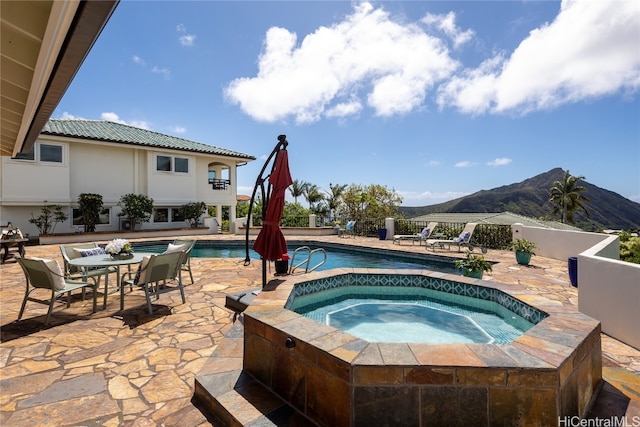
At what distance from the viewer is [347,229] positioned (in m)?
16.0

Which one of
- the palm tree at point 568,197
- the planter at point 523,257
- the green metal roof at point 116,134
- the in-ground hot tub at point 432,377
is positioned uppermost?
the green metal roof at point 116,134

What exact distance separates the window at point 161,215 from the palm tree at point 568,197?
48.0 meters

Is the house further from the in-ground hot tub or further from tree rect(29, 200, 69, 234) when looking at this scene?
the in-ground hot tub

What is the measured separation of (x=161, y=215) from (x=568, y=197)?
49250 millimetres

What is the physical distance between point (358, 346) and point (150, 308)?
372 centimetres

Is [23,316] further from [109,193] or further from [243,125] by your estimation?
[243,125]

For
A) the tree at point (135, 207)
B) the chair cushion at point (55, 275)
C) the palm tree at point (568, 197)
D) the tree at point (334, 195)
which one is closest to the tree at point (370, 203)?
the tree at point (334, 195)

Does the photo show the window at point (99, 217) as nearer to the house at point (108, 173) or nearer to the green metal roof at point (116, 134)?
the house at point (108, 173)

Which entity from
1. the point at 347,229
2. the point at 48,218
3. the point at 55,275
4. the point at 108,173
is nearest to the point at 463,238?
the point at 347,229

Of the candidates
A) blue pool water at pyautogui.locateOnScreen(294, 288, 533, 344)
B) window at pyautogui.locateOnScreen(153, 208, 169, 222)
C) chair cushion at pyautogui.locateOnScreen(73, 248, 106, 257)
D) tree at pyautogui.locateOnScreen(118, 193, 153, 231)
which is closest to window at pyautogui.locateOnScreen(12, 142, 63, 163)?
tree at pyautogui.locateOnScreen(118, 193, 153, 231)

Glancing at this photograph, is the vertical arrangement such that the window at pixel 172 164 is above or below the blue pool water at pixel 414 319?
above

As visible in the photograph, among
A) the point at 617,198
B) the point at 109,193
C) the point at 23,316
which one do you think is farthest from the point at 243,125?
the point at 617,198

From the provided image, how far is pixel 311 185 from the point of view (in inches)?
1583

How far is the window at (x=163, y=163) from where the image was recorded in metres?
17.8
